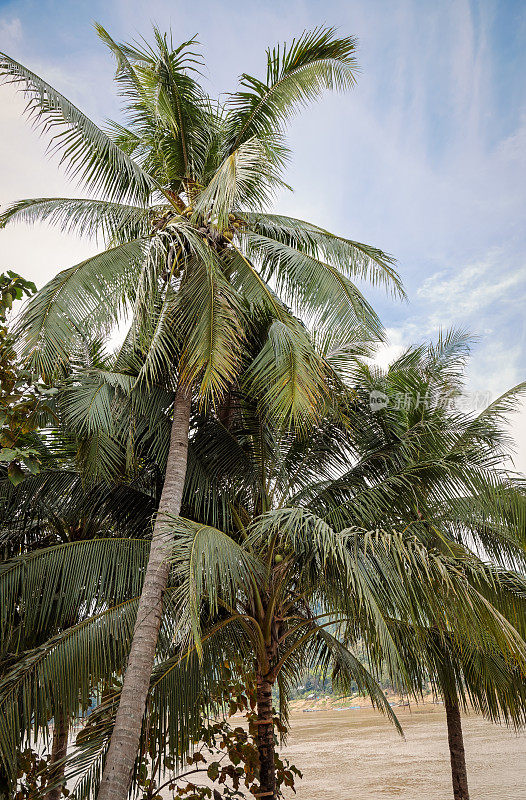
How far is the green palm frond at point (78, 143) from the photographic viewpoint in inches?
205

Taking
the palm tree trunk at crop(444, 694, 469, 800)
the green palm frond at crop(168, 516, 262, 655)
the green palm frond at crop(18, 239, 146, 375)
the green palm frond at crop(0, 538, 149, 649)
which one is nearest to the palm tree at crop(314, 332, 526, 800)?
the palm tree trunk at crop(444, 694, 469, 800)

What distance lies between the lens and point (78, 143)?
5.74 m

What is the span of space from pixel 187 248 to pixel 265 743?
4888 mm

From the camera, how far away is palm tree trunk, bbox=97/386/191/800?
4.10 meters

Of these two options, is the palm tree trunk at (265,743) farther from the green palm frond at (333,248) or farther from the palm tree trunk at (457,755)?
the green palm frond at (333,248)

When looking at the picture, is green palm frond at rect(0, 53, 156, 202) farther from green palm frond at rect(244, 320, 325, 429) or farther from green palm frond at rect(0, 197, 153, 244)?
green palm frond at rect(244, 320, 325, 429)

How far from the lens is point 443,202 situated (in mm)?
19406

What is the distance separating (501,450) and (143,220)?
425cm

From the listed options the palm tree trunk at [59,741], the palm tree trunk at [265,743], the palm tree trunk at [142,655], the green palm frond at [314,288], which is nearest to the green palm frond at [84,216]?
the green palm frond at [314,288]

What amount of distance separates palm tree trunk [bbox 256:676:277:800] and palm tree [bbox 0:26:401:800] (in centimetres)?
182

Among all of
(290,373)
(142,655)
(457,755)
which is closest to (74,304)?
(290,373)

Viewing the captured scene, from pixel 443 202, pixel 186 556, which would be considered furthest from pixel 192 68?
pixel 443 202

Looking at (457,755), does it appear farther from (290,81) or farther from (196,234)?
(290,81)

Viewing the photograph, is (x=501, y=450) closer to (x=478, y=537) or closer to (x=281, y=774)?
(x=478, y=537)
